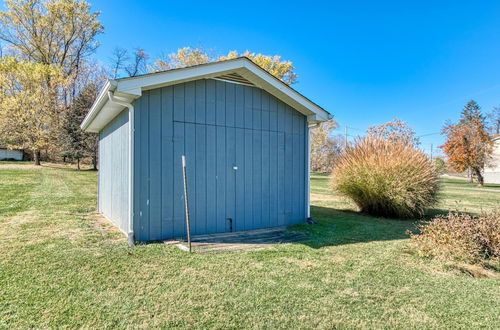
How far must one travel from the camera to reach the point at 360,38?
48.6ft

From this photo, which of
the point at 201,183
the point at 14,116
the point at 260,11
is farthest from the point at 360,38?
the point at 14,116

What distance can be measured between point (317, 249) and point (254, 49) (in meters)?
20.9

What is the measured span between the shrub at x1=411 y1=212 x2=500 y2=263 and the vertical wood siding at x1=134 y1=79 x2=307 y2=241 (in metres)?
2.57

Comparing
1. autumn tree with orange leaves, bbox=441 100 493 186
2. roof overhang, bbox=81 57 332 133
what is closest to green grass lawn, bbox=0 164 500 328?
roof overhang, bbox=81 57 332 133

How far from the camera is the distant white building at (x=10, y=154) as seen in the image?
24133 mm

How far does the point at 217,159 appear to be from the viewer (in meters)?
4.97

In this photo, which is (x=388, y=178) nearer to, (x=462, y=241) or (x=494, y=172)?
(x=462, y=241)

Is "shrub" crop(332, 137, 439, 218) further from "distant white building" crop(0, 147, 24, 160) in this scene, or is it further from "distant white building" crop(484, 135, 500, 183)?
"distant white building" crop(0, 147, 24, 160)

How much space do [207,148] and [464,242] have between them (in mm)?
4117

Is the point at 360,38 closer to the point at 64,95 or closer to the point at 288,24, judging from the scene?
the point at 288,24

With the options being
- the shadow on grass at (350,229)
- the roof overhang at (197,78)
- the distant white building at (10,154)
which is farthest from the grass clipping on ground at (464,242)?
the distant white building at (10,154)

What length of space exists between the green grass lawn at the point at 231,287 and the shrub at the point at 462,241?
0.23m

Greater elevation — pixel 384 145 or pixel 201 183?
pixel 384 145

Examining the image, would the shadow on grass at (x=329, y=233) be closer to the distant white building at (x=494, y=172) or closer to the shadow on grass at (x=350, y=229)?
the shadow on grass at (x=350, y=229)
